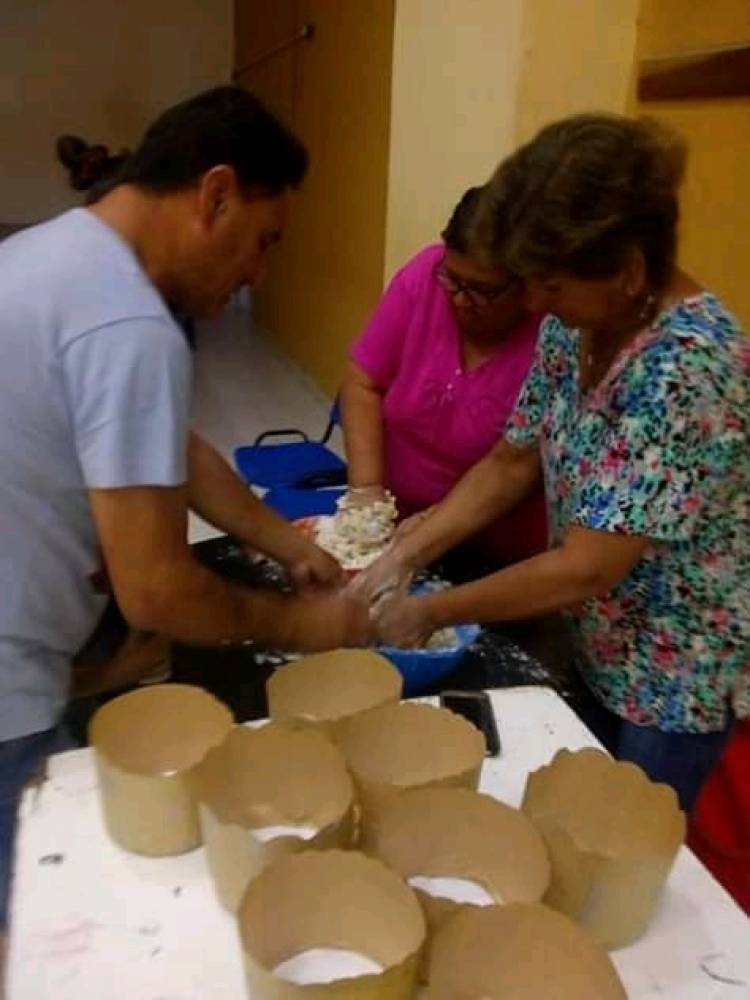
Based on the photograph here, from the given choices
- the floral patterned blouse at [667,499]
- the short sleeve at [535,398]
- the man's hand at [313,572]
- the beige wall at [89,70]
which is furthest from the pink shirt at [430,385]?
the beige wall at [89,70]

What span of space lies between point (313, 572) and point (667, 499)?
59cm

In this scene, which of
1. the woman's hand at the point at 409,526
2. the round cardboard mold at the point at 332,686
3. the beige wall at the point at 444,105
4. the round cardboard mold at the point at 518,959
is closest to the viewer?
the round cardboard mold at the point at 518,959

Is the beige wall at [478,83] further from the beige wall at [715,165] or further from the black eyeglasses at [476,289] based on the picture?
the black eyeglasses at [476,289]

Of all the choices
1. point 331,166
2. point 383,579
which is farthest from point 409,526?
point 331,166

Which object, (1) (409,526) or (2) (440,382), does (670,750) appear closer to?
(1) (409,526)

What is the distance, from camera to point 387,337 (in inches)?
74.9

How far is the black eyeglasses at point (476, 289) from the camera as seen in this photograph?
5.40 ft

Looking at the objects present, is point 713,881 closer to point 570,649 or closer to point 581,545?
point 581,545

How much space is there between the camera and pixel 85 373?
101 cm

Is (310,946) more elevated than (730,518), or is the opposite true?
(730,518)

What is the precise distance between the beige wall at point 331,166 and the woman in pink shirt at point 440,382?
1.68 metres

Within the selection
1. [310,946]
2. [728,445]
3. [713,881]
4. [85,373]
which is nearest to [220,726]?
[310,946]

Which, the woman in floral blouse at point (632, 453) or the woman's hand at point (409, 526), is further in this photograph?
the woman's hand at point (409, 526)

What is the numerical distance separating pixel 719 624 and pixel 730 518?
147 millimetres
